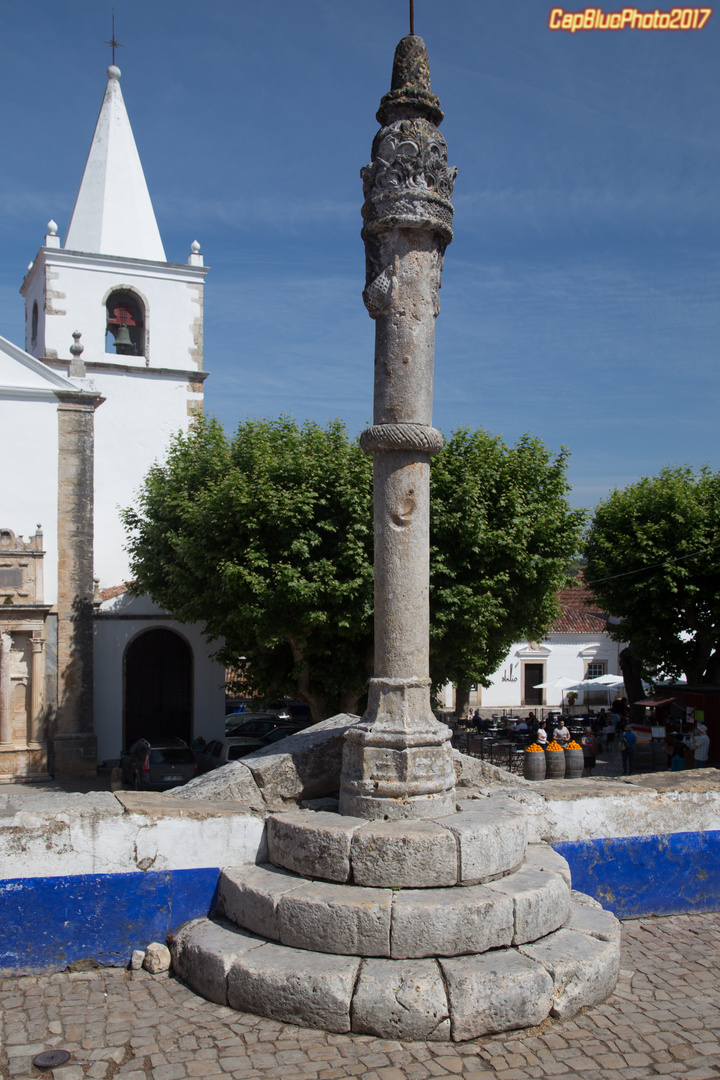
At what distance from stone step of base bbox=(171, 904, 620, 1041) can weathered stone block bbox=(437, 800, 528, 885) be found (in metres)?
0.48

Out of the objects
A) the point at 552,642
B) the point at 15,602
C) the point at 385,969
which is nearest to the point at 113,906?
the point at 385,969

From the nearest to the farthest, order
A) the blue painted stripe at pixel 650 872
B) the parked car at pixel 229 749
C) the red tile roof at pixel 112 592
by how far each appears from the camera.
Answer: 1. the blue painted stripe at pixel 650 872
2. the parked car at pixel 229 749
3. the red tile roof at pixel 112 592

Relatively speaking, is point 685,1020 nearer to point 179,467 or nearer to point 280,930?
point 280,930

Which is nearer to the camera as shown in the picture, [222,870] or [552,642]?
[222,870]

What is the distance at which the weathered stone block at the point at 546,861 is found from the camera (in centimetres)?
585

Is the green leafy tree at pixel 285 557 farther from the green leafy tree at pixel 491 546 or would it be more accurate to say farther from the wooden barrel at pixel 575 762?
the wooden barrel at pixel 575 762

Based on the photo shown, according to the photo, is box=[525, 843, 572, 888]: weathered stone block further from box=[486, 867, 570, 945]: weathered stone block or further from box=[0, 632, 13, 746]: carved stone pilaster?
box=[0, 632, 13, 746]: carved stone pilaster

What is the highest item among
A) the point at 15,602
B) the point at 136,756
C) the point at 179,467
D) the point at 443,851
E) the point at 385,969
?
the point at 179,467

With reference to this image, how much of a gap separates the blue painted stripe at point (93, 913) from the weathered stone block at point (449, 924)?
1.53m

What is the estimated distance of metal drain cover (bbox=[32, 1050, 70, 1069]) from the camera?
429 centimetres

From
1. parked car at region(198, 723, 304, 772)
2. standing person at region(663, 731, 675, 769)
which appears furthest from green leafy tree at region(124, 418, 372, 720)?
standing person at region(663, 731, 675, 769)

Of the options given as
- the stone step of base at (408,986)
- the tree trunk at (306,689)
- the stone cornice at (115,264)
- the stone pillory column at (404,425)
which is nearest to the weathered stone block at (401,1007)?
the stone step of base at (408,986)

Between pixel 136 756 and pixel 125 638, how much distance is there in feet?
12.5

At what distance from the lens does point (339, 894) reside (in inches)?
202
